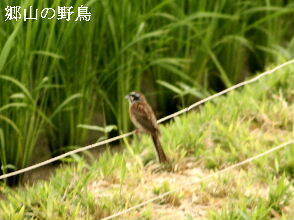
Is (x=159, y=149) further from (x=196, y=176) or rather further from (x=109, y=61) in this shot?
(x=109, y=61)

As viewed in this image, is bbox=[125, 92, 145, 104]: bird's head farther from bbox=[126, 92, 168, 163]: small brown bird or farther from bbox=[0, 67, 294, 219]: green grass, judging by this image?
bbox=[0, 67, 294, 219]: green grass

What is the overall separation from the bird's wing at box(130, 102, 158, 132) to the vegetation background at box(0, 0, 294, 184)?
153mm

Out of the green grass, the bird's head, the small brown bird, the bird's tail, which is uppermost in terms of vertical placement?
the bird's head

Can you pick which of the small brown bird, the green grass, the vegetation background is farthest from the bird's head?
the green grass

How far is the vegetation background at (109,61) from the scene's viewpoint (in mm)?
4062

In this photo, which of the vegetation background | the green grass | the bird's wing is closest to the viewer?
the green grass

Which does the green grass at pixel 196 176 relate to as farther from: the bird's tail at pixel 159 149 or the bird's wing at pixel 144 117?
the bird's wing at pixel 144 117

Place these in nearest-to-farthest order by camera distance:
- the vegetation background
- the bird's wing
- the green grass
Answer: the green grass, the bird's wing, the vegetation background

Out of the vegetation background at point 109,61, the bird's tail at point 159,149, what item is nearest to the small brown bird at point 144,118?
the bird's tail at point 159,149

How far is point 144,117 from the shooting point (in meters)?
3.64

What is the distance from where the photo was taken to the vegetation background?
4062mm

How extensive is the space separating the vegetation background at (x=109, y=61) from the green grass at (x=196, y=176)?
240 mm

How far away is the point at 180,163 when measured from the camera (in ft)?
12.9

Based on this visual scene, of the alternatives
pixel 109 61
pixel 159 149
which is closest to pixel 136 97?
pixel 159 149
